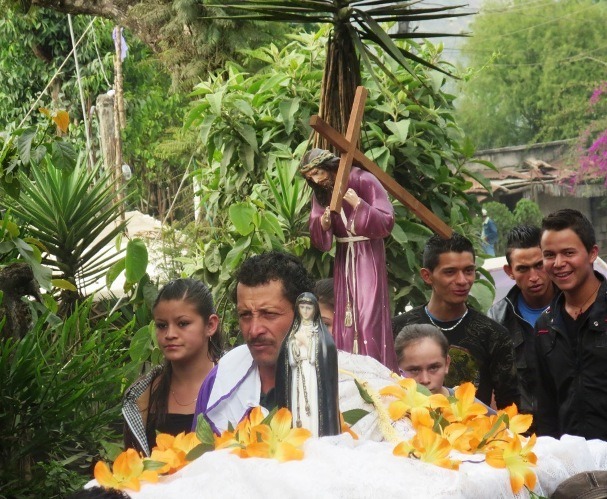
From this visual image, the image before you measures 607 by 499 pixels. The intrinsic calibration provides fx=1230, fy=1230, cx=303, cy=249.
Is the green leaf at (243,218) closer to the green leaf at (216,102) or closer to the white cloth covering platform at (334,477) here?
the green leaf at (216,102)

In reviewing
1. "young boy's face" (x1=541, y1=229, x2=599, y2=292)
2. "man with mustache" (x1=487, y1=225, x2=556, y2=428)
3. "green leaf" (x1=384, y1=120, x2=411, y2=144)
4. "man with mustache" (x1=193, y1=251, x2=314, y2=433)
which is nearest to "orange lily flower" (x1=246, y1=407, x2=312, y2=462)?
"man with mustache" (x1=193, y1=251, x2=314, y2=433)

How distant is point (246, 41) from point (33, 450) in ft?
20.7

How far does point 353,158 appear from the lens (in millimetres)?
4945

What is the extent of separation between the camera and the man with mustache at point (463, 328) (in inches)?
220

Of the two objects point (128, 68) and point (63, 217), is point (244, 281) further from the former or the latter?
point (128, 68)

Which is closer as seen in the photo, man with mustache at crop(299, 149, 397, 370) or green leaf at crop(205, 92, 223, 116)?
man with mustache at crop(299, 149, 397, 370)

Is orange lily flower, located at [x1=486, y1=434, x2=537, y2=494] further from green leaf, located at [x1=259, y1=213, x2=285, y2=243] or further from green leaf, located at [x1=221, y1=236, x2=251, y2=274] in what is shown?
green leaf, located at [x1=221, y1=236, x2=251, y2=274]

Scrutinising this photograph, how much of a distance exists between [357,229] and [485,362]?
3.47 ft

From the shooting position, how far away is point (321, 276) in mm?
7105

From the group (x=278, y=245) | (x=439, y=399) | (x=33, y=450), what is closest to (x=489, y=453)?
(x=439, y=399)

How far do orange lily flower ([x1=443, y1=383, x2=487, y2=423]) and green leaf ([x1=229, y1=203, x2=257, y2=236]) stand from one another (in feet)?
10.8

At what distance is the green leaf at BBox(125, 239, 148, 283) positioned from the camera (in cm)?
643

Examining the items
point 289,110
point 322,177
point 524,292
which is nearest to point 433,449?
point 322,177

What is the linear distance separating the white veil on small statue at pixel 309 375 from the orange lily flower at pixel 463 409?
0.37 meters
